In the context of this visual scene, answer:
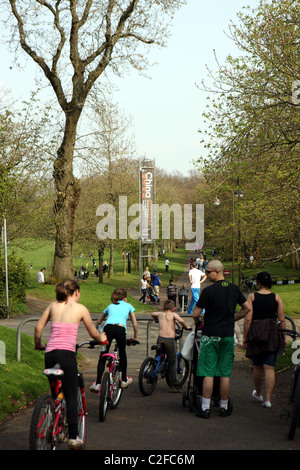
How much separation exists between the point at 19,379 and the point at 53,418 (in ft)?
12.9

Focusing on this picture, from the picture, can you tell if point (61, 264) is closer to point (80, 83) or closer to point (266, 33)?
point (80, 83)

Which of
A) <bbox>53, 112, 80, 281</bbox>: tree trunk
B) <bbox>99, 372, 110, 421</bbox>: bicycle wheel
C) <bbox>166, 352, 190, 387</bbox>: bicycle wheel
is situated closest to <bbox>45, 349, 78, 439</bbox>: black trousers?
<bbox>99, 372, 110, 421</bbox>: bicycle wheel

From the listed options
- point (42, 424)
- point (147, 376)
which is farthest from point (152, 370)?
point (42, 424)

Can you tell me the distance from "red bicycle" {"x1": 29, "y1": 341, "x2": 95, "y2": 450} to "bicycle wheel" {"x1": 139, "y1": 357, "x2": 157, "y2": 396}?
2662mm

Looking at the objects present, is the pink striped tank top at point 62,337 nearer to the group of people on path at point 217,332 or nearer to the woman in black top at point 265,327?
the group of people on path at point 217,332

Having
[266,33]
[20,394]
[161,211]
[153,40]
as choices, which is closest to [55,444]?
[20,394]

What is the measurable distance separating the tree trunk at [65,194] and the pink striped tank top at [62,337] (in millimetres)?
20568

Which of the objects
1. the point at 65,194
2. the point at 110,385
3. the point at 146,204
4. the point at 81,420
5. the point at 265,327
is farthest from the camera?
the point at 146,204

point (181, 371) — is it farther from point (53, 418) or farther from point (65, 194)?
point (65, 194)

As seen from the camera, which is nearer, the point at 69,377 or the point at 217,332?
the point at 69,377

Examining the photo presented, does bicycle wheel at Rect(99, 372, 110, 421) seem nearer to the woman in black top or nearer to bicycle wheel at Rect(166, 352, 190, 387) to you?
the woman in black top

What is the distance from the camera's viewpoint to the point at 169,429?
6375 millimetres
